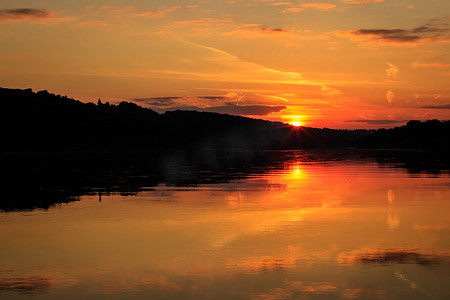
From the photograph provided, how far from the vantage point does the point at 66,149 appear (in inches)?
7407

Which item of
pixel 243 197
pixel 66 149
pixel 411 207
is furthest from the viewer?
pixel 66 149

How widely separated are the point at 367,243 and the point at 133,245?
25.3 feet

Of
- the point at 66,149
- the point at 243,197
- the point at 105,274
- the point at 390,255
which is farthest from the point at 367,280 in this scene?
the point at 66,149

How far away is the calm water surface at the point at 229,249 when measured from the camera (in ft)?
46.4

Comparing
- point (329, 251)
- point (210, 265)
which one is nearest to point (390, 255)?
point (329, 251)

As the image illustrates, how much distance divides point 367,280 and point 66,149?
182 meters

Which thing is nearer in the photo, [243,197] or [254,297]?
[254,297]

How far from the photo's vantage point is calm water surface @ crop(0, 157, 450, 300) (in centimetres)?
1413

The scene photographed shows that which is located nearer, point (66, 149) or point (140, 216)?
point (140, 216)

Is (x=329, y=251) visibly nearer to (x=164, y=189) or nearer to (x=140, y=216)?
(x=140, y=216)

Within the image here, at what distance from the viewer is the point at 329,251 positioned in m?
18.3

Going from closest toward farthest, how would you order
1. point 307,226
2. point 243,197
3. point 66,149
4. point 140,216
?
1. point 307,226
2. point 140,216
3. point 243,197
4. point 66,149

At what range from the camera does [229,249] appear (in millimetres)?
18625

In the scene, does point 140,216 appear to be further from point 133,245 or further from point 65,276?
point 65,276
